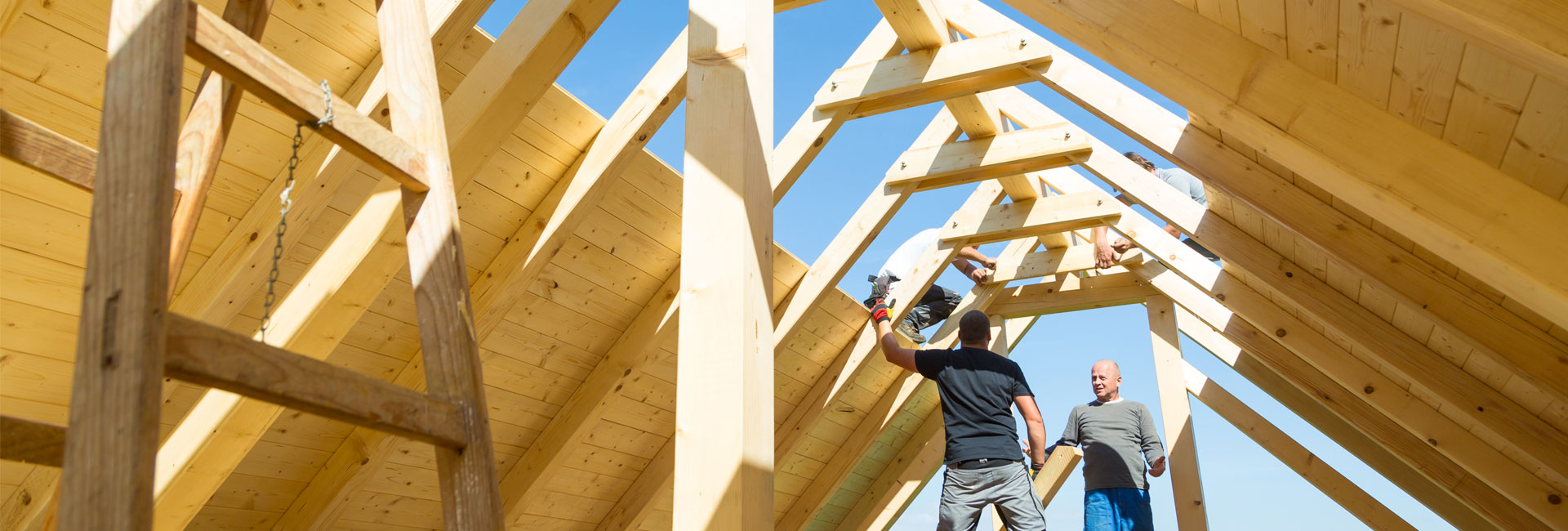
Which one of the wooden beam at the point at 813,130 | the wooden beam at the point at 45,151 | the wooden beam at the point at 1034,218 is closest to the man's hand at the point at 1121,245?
the wooden beam at the point at 1034,218

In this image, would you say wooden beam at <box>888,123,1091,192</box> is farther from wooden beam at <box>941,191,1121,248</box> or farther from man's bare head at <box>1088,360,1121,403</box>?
man's bare head at <box>1088,360,1121,403</box>

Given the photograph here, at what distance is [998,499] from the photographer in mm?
3389

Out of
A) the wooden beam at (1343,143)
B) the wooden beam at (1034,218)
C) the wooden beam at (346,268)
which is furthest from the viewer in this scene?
the wooden beam at (1034,218)

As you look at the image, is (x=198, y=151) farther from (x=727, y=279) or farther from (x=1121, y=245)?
(x=1121, y=245)

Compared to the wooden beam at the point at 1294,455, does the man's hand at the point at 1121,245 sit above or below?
above

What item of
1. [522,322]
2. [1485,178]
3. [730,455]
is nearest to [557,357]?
[522,322]

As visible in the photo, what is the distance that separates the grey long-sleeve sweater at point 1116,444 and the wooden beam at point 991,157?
131cm

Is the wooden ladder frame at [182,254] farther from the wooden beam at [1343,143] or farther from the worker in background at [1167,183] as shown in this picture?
the worker in background at [1167,183]

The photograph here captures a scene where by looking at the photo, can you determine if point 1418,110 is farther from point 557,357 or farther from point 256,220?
point 557,357

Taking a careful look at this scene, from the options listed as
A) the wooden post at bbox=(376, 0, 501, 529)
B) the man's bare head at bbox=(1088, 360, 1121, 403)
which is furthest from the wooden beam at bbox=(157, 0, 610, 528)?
the man's bare head at bbox=(1088, 360, 1121, 403)

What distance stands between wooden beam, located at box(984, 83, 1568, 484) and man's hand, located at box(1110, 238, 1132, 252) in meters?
1.31

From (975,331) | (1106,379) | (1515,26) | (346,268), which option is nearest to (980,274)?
(1106,379)

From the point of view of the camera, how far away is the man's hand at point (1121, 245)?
4.84 metres

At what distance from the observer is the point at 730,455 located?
139cm
